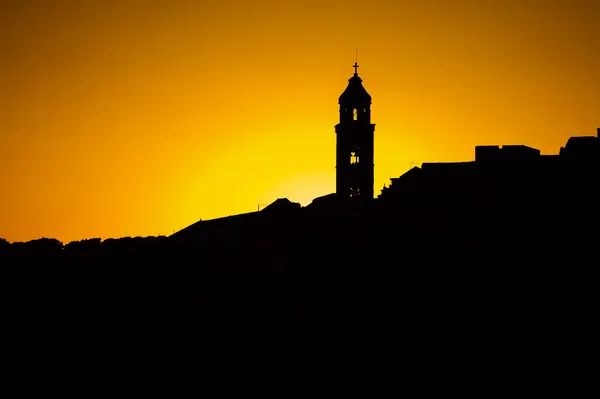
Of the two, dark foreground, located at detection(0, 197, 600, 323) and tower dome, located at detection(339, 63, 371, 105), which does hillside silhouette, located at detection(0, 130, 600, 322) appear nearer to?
dark foreground, located at detection(0, 197, 600, 323)

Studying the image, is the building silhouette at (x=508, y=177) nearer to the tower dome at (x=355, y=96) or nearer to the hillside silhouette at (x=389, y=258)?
the hillside silhouette at (x=389, y=258)

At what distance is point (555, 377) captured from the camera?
5444cm

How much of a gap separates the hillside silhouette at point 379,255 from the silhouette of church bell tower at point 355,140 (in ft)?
0.29

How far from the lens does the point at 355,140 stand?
69875 millimetres

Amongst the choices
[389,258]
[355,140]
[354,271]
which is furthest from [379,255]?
[355,140]

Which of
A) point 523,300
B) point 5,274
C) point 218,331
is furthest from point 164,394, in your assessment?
point 5,274

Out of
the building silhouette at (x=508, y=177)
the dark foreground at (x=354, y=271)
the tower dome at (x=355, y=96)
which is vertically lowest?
the dark foreground at (x=354, y=271)

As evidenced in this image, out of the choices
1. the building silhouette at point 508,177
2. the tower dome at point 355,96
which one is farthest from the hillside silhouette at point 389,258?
the tower dome at point 355,96

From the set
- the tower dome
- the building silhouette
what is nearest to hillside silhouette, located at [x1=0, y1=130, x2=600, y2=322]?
the building silhouette

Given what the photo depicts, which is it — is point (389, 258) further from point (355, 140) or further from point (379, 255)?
point (355, 140)

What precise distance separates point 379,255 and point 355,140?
9.17 meters

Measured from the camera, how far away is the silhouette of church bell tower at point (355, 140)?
69.7 meters

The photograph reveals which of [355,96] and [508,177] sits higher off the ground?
[355,96]

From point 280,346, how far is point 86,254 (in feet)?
130
